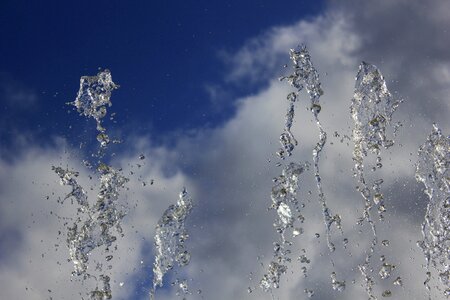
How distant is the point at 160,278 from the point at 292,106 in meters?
14.2

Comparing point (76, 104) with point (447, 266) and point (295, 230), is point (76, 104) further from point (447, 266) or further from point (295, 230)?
point (447, 266)

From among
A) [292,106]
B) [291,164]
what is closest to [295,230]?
[291,164]

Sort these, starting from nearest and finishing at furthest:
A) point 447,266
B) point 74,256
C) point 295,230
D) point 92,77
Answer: point 92,77
point 74,256
point 295,230
point 447,266

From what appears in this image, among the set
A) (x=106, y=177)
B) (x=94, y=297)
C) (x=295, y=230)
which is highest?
(x=106, y=177)

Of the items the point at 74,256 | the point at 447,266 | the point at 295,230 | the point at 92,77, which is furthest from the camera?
the point at 447,266

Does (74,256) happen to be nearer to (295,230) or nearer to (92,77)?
(92,77)

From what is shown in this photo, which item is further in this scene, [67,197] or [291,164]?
[291,164]

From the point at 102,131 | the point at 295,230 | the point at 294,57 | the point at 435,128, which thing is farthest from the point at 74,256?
the point at 435,128

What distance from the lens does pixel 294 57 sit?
95.7 feet

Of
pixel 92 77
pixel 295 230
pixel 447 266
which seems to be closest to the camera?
pixel 92 77

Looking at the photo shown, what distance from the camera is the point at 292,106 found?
96.1 feet

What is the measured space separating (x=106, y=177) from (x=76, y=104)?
15.2 ft

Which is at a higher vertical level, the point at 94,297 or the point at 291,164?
the point at 291,164

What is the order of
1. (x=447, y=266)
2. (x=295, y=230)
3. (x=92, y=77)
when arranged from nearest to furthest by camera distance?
1. (x=92, y=77)
2. (x=295, y=230)
3. (x=447, y=266)
